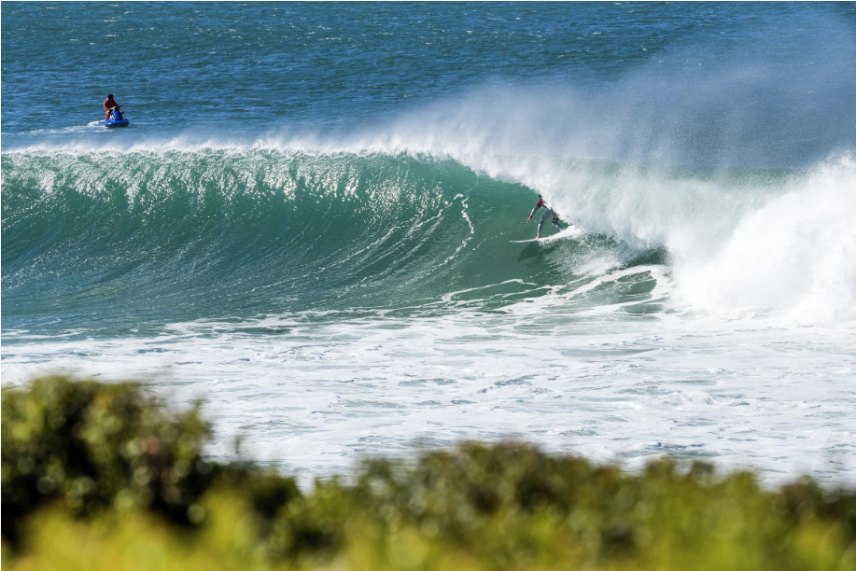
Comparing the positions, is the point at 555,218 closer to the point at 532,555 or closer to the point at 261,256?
the point at 261,256

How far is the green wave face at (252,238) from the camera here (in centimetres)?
1448

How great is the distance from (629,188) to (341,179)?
267 inches

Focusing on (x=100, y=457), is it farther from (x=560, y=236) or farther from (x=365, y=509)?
(x=560, y=236)

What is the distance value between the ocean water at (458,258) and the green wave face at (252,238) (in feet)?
0.26

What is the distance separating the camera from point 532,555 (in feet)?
10.5

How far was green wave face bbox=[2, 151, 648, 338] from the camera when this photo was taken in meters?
14.5

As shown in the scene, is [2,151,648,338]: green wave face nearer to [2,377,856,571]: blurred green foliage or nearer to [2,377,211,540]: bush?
[2,377,211,540]: bush

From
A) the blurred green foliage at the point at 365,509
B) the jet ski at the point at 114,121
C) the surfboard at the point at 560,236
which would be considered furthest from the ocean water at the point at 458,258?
the blurred green foliage at the point at 365,509

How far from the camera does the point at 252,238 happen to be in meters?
18.2

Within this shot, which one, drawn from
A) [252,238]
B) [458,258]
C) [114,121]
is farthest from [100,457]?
[114,121]

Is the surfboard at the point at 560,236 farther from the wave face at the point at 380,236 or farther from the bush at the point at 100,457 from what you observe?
the bush at the point at 100,457

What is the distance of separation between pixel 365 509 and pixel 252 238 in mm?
15001

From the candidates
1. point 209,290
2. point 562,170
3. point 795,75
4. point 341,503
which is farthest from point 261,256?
point 795,75

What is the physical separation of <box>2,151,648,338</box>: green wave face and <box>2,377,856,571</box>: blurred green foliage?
8.91 m
